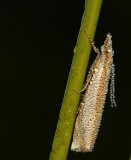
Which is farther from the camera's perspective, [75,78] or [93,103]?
[93,103]

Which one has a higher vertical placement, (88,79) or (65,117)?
(88,79)

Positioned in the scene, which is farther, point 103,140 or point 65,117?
point 103,140

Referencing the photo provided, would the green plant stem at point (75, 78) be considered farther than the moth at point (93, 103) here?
No

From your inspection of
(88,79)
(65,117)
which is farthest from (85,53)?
(88,79)

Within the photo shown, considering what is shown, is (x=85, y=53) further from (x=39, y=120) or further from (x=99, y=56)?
(x=39, y=120)
